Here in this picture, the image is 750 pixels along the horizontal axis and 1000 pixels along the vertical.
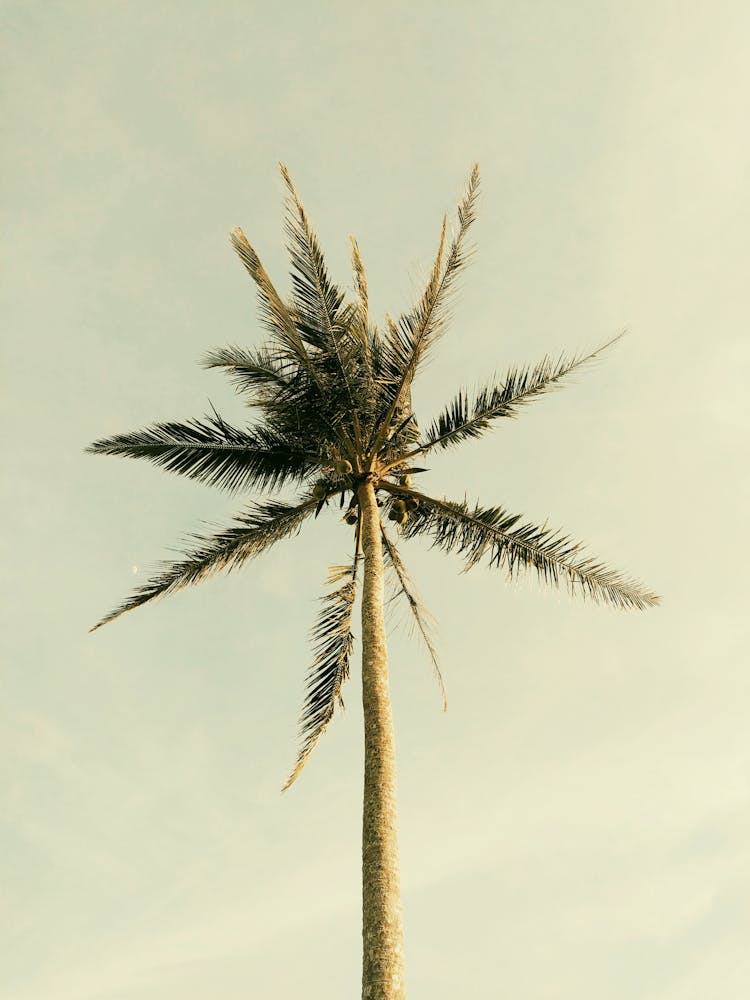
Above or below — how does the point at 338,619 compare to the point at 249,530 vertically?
below

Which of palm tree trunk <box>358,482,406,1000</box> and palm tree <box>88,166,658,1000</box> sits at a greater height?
palm tree <box>88,166,658,1000</box>

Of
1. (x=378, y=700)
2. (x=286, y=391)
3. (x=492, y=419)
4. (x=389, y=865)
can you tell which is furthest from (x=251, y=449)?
(x=389, y=865)

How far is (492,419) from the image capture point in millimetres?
12109

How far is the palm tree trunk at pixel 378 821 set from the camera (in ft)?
21.2

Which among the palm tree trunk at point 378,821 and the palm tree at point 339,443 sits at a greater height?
the palm tree at point 339,443

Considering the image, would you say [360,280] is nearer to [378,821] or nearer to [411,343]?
[411,343]

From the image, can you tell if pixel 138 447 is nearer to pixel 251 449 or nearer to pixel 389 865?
pixel 251 449

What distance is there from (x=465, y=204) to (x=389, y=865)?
9.26m

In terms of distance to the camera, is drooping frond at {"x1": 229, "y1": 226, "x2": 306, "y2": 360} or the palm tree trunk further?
drooping frond at {"x1": 229, "y1": 226, "x2": 306, "y2": 360}

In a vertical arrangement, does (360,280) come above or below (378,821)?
above

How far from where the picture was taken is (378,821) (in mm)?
7387

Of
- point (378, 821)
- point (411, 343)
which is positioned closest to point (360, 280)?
point (411, 343)

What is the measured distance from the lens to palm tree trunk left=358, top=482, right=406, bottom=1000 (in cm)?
646

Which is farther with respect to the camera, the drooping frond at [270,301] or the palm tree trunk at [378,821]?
the drooping frond at [270,301]
